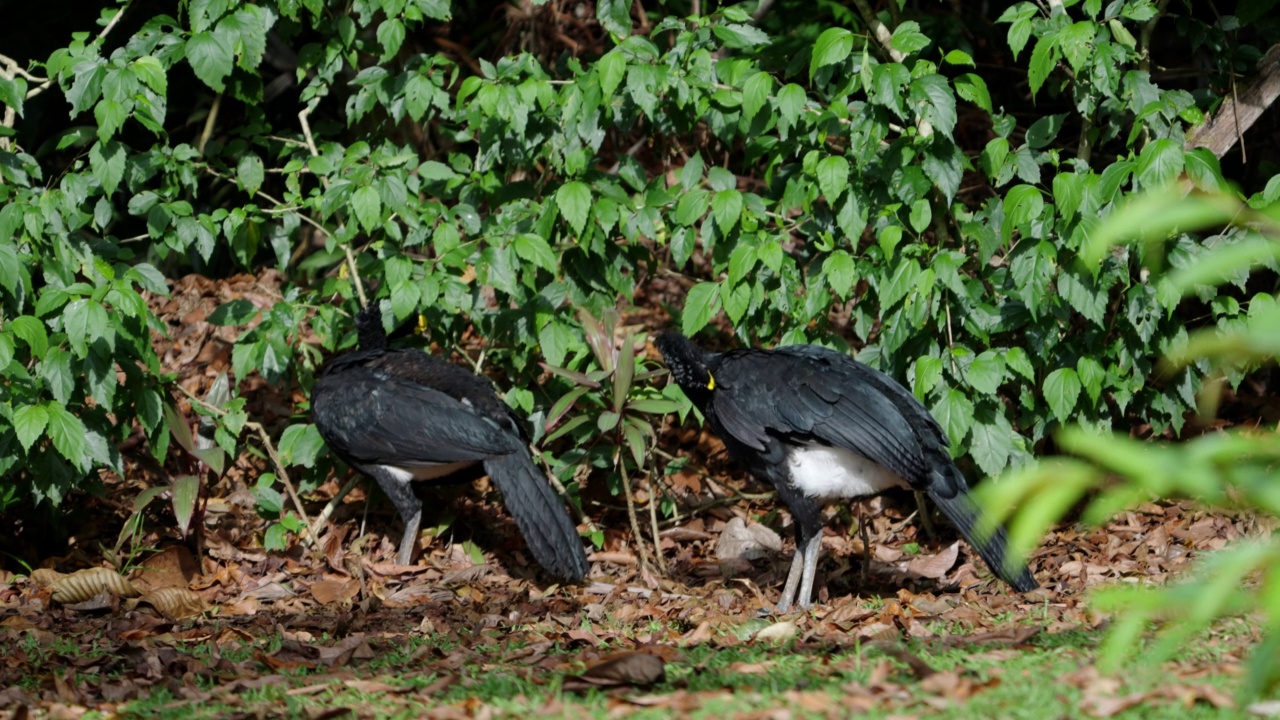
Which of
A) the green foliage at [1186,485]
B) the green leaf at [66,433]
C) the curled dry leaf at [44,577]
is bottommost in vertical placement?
the curled dry leaf at [44,577]

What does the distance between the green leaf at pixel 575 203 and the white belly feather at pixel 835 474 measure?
1.48 metres

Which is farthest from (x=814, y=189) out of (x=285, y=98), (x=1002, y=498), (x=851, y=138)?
(x=285, y=98)

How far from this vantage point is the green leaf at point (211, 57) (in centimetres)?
590

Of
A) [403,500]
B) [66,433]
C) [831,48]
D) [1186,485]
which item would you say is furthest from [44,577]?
[1186,485]

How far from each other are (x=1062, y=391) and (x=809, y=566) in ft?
4.69

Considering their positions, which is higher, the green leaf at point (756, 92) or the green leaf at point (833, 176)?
the green leaf at point (756, 92)

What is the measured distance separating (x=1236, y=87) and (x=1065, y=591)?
103 inches

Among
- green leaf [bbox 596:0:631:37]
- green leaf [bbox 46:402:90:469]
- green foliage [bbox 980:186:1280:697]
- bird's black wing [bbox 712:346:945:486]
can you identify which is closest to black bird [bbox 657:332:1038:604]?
bird's black wing [bbox 712:346:945:486]

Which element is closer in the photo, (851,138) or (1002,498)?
(1002,498)

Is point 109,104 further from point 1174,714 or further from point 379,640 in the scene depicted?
point 1174,714

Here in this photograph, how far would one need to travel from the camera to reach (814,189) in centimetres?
586

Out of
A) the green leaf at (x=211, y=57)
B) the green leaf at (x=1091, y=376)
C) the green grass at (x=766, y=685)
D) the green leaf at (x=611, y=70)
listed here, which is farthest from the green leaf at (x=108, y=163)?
the green leaf at (x=1091, y=376)

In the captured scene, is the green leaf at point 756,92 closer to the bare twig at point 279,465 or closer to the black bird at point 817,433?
the black bird at point 817,433

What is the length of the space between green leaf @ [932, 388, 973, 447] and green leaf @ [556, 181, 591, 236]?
1877 millimetres
